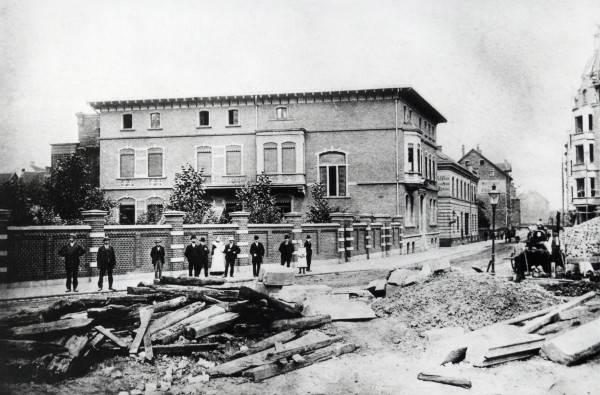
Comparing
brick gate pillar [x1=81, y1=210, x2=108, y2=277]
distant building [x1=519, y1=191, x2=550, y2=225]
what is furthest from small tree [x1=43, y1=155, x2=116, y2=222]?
distant building [x1=519, y1=191, x2=550, y2=225]

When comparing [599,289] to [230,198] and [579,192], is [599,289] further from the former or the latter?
[230,198]

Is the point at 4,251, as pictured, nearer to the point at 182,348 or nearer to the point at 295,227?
the point at 182,348

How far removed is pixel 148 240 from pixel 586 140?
17.6m

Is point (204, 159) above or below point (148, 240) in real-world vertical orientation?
above

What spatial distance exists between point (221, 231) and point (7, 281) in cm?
868

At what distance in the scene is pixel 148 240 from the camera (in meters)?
20.3

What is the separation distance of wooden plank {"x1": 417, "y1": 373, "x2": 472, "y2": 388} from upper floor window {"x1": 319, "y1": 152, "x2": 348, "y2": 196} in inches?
1155

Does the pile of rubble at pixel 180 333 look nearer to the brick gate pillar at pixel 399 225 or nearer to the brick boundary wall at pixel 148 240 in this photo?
the brick boundary wall at pixel 148 240

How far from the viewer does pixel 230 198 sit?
121 ft

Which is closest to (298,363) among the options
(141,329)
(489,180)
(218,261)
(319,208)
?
(141,329)

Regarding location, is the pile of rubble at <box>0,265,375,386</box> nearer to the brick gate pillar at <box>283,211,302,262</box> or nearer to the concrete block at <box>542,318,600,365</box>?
the concrete block at <box>542,318,600,365</box>

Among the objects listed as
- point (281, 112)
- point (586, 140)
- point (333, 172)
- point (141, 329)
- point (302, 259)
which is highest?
point (281, 112)

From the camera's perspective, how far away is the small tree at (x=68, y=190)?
30062mm

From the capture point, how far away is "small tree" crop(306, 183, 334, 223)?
103ft
